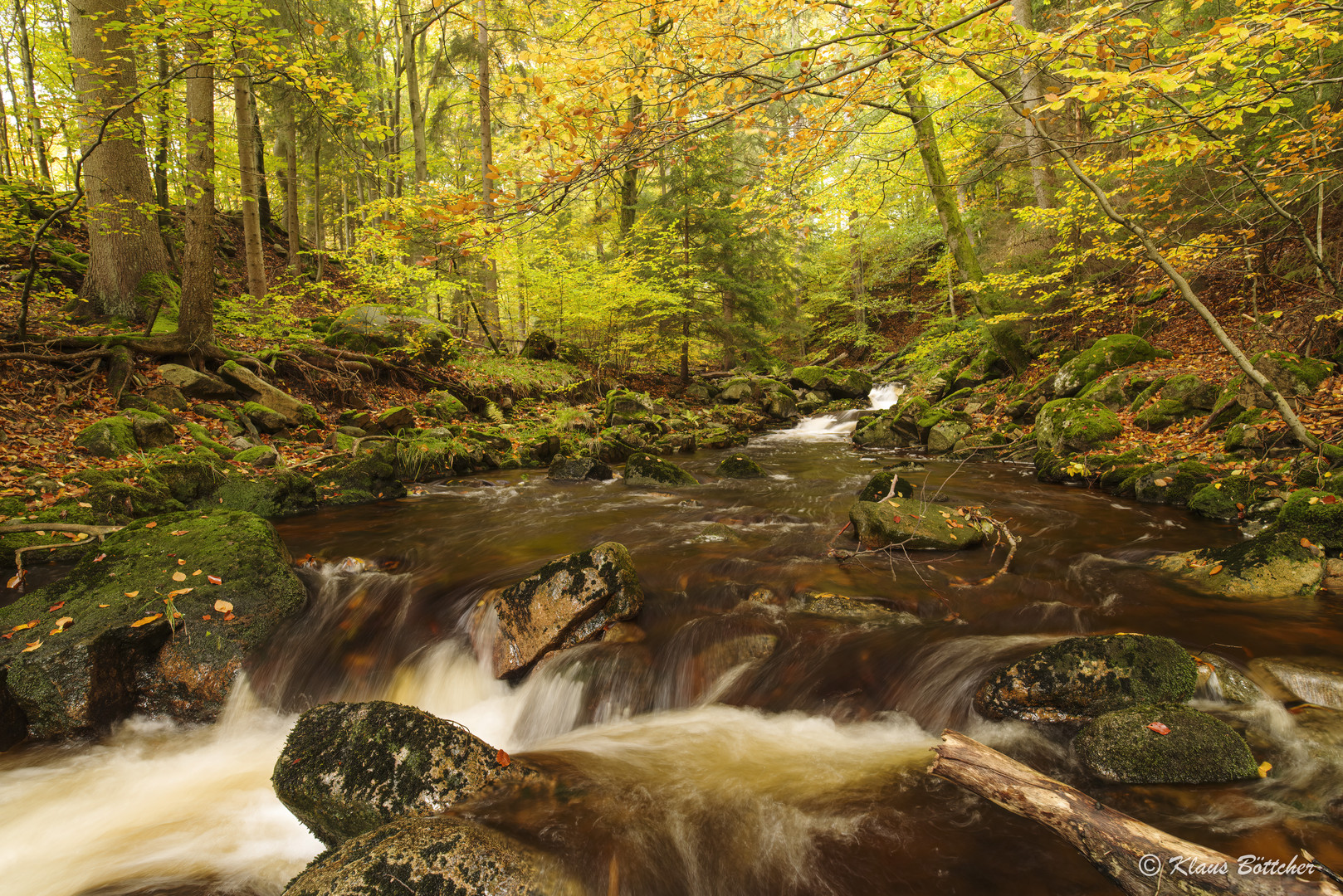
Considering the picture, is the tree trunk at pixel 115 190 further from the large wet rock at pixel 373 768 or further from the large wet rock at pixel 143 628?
the large wet rock at pixel 373 768

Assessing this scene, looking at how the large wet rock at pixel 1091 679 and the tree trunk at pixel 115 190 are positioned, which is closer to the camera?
the large wet rock at pixel 1091 679

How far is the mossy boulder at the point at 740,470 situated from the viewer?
9766 mm

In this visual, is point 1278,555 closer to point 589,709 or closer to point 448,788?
point 589,709

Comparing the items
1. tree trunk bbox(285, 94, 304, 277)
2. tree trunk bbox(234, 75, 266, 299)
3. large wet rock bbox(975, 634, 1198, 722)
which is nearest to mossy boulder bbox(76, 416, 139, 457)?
tree trunk bbox(234, 75, 266, 299)

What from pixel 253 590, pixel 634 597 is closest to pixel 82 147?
pixel 253 590

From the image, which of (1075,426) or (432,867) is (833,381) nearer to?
(1075,426)

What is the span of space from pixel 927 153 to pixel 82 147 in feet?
49.3

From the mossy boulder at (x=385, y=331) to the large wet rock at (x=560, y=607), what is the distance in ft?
30.6

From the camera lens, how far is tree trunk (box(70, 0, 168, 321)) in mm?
7562

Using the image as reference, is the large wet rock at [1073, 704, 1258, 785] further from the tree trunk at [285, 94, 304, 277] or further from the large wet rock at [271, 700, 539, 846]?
the tree trunk at [285, 94, 304, 277]

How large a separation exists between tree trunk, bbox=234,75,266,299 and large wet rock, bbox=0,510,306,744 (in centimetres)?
869

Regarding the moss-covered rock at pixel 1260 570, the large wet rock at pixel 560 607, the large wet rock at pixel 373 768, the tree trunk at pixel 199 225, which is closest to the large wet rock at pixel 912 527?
the moss-covered rock at pixel 1260 570

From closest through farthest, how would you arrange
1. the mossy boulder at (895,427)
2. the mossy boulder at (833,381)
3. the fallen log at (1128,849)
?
the fallen log at (1128,849) < the mossy boulder at (895,427) < the mossy boulder at (833,381)

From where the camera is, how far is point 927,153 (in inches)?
483
